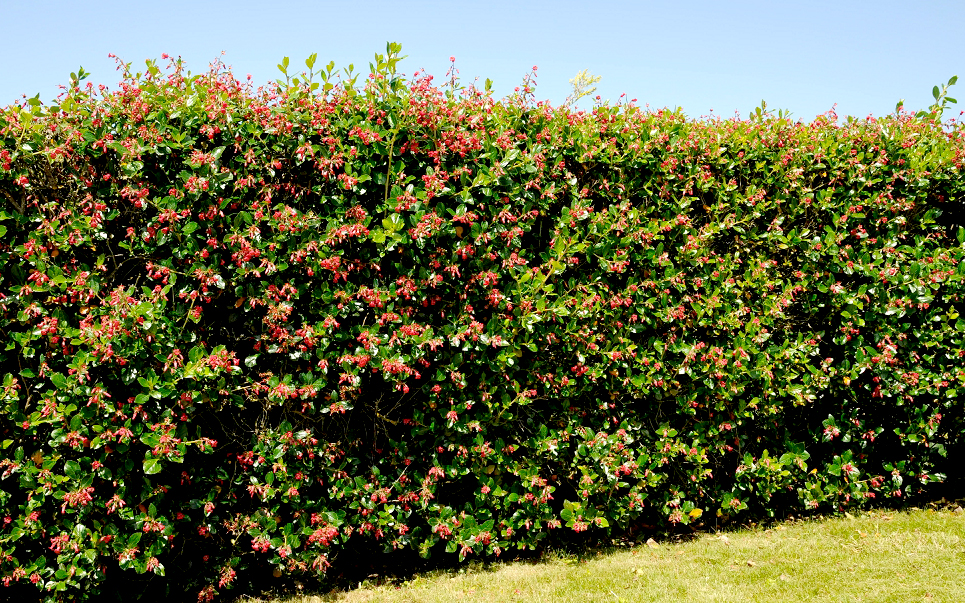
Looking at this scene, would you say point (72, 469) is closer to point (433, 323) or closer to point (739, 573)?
point (433, 323)

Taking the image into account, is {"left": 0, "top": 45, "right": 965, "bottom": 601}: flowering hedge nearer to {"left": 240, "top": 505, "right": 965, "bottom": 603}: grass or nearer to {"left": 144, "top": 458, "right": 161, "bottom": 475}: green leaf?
{"left": 144, "top": 458, "right": 161, "bottom": 475}: green leaf

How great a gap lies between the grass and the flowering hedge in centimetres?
28

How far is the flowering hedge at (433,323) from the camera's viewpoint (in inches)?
191

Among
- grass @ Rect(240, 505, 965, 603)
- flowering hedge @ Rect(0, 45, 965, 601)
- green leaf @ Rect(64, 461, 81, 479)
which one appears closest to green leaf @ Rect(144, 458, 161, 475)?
flowering hedge @ Rect(0, 45, 965, 601)

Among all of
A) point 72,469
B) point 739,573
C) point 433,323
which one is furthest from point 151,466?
point 739,573

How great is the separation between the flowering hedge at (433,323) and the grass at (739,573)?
0.92ft

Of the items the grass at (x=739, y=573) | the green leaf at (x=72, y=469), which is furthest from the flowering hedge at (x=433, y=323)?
the grass at (x=739, y=573)

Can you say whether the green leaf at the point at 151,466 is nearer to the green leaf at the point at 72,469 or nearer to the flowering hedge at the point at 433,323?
the flowering hedge at the point at 433,323

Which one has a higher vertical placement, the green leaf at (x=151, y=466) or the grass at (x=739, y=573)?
the green leaf at (x=151, y=466)

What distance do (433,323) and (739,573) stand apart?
2.86 metres

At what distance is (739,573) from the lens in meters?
5.45

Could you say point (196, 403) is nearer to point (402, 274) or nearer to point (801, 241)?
point (402, 274)

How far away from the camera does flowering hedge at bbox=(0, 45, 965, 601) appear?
4.84 meters

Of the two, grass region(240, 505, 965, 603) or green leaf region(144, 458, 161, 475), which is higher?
green leaf region(144, 458, 161, 475)
